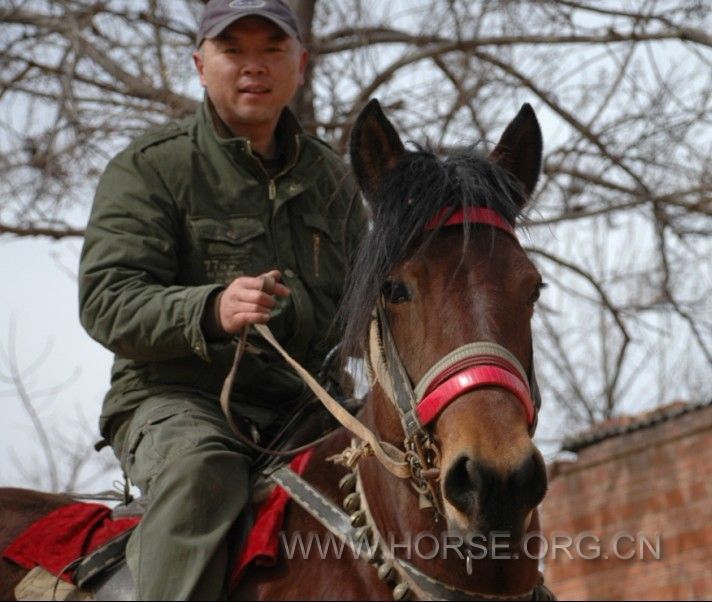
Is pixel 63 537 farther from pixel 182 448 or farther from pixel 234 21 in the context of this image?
pixel 234 21

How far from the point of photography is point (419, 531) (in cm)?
366

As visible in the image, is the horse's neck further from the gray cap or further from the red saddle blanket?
the gray cap

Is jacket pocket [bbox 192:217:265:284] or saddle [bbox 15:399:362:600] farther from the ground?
jacket pocket [bbox 192:217:265:284]

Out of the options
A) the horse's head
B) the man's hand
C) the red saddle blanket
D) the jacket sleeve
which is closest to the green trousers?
the red saddle blanket

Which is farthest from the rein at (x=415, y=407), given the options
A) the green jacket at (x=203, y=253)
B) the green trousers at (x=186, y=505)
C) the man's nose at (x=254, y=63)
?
the man's nose at (x=254, y=63)

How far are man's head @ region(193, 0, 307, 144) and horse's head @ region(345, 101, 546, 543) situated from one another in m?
0.80

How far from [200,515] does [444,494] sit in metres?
0.81

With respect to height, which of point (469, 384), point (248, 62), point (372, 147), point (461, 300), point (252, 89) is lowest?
point (469, 384)

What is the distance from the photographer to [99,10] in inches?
394

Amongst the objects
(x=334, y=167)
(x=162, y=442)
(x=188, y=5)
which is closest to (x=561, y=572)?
(x=188, y=5)

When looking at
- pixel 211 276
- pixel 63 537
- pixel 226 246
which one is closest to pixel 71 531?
pixel 63 537

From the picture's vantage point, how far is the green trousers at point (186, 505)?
11.9 ft

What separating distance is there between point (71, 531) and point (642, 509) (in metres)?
7.15

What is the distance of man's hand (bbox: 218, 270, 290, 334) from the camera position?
3.79 m
